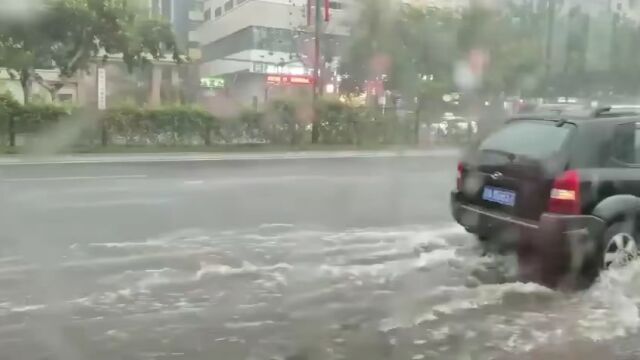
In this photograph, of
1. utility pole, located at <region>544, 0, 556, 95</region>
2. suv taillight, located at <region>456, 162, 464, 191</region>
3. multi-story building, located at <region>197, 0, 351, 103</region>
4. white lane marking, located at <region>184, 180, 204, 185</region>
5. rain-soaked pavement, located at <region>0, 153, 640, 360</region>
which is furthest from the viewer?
white lane marking, located at <region>184, 180, 204, 185</region>

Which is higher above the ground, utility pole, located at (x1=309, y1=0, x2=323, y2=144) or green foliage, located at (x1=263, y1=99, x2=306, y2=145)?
utility pole, located at (x1=309, y1=0, x2=323, y2=144)

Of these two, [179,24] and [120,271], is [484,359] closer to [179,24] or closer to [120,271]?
[179,24]

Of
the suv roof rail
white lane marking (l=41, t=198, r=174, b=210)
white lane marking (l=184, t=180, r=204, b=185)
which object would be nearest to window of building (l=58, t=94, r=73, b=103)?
the suv roof rail

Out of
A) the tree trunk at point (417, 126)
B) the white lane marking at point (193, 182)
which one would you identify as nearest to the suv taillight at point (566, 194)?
the tree trunk at point (417, 126)

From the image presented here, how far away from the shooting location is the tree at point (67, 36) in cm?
181

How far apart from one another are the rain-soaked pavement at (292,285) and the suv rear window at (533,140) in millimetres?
311

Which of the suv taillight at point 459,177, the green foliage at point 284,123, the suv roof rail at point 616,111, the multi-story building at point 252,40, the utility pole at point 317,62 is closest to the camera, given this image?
the multi-story building at point 252,40

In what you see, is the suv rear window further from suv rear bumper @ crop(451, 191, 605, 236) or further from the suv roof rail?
suv rear bumper @ crop(451, 191, 605, 236)

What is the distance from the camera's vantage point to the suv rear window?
11.6 feet

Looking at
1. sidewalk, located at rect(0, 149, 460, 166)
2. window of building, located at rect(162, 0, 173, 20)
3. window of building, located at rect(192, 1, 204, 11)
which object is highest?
window of building, located at rect(192, 1, 204, 11)

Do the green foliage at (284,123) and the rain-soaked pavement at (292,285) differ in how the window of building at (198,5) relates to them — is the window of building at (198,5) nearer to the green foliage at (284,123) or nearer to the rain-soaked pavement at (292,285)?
the green foliage at (284,123)

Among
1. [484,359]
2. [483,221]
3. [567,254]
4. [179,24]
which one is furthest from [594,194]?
[179,24]

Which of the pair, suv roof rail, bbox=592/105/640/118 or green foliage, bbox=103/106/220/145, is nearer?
green foliage, bbox=103/106/220/145

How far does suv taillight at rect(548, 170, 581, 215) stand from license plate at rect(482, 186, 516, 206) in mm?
218
